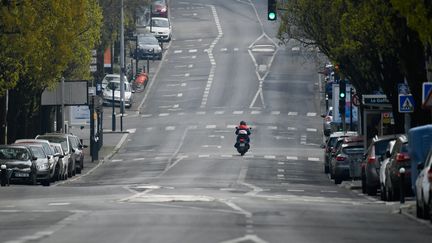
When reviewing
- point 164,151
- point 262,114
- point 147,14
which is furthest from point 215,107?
point 147,14

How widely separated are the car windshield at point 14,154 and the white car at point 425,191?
23.2 metres

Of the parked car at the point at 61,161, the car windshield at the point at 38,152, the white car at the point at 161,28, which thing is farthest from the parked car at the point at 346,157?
the white car at the point at 161,28

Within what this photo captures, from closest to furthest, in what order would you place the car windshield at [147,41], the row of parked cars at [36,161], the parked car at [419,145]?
the parked car at [419,145], the row of parked cars at [36,161], the car windshield at [147,41]

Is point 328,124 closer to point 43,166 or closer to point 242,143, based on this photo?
point 242,143

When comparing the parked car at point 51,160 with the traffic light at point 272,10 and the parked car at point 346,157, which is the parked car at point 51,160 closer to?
the traffic light at point 272,10

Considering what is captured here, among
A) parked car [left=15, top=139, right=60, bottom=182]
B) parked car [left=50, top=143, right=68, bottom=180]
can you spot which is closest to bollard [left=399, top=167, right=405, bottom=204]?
parked car [left=15, top=139, right=60, bottom=182]

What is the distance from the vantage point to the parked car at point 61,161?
181ft

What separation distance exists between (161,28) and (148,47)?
7.82 m

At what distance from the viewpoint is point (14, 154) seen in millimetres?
50719

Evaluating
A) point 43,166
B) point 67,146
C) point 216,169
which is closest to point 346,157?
point 216,169

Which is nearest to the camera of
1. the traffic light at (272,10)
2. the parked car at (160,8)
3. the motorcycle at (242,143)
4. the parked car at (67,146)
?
the traffic light at (272,10)

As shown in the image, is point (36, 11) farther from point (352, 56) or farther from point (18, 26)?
point (352, 56)

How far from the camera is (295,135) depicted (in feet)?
275

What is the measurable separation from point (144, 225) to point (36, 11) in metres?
33.1
